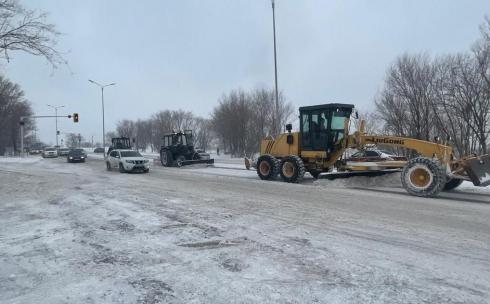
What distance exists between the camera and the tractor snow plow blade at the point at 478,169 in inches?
501

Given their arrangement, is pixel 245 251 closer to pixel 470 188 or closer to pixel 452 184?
pixel 452 184

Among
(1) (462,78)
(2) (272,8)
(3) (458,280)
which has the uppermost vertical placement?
(2) (272,8)

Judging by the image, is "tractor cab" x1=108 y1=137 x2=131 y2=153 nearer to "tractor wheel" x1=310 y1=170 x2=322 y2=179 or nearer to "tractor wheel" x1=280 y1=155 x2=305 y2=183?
"tractor wheel" x1=280 y1=155 x2=305 y2=183

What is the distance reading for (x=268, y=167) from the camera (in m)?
19.2

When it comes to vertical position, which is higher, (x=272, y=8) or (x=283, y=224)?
(x=272, y=8)

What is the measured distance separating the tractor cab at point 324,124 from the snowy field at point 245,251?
17.2 feet

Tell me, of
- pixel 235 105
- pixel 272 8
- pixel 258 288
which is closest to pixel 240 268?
pixel 258 288

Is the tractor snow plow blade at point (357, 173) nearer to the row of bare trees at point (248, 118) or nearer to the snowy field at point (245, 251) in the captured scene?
the snowy field at point (245, 251)

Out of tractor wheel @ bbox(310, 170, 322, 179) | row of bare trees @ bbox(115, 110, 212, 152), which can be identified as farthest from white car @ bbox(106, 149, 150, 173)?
row of bare trees @ bbox(115, 110, 212, 152)

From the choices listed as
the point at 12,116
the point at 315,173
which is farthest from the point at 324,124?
the point at 12,116

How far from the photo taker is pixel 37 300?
15.0 ft

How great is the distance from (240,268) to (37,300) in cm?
248

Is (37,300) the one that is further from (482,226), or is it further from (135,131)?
(135,131)

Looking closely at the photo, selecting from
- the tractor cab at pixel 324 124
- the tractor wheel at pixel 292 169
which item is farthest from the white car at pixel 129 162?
the tractor cab at pixel 324 124
